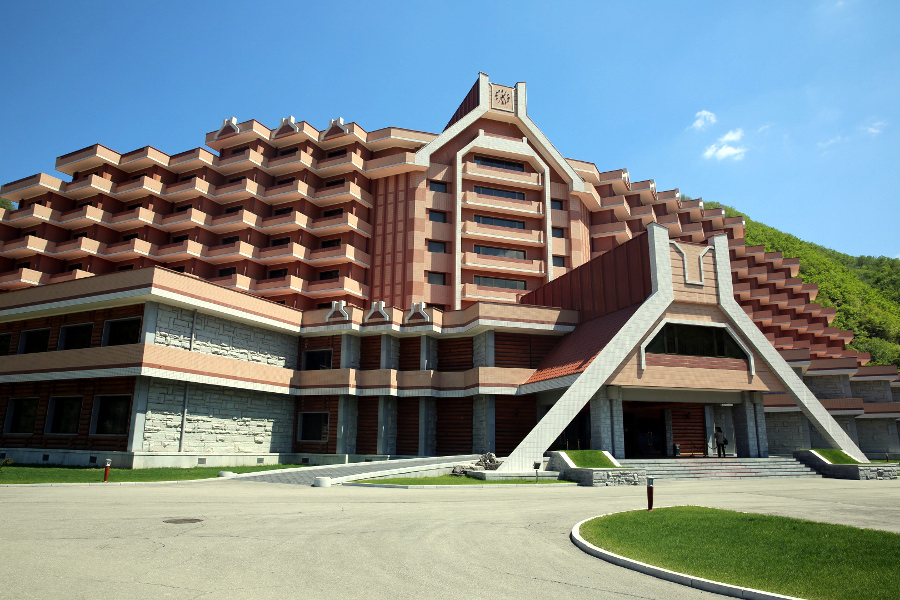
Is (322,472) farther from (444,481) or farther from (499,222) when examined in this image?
(499,222)

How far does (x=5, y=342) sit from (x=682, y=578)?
42337 mm

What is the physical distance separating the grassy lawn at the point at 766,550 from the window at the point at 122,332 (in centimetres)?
2767

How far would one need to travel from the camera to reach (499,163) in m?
51.3

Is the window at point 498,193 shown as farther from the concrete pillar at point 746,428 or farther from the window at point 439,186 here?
the concrete pillar at point 746,428

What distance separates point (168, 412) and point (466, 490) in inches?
722

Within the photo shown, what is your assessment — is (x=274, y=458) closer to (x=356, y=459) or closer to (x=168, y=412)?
(x=356, y=459)

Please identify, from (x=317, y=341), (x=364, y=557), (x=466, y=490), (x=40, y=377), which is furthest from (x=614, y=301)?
(x=40, y=377)

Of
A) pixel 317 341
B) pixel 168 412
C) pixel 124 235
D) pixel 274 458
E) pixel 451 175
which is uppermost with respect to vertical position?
pixel 451 175

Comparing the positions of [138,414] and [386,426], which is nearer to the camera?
[138,414]

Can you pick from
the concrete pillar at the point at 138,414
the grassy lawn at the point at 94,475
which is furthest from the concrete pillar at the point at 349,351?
the concrete pillar at the point at 138,414

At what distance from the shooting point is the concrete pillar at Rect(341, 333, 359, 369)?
129 ft

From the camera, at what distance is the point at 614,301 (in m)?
34.2

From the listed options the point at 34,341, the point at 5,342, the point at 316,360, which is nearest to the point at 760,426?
the point at 316,360

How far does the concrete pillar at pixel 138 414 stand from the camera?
29.2 metres
